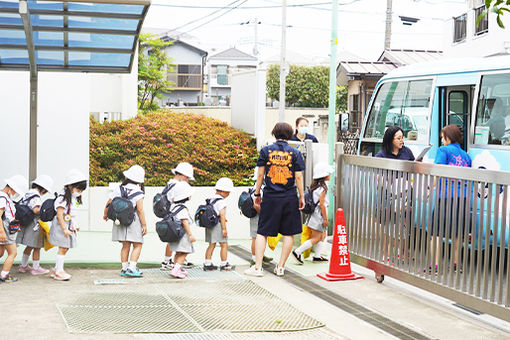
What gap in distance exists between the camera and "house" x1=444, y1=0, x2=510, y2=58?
70.0 feet

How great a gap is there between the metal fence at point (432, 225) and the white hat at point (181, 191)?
6.57 feet

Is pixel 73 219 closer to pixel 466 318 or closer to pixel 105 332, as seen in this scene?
pixel 105 332

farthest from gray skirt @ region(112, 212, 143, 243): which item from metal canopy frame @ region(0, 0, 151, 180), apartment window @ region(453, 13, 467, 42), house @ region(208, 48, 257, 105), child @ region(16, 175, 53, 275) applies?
house @ region(208, 48, 257, 105)

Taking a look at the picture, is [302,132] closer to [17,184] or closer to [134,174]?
[134,174]

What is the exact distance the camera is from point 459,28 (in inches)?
992

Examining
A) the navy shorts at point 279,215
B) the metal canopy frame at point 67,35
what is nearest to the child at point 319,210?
the navy shorts at point 279,215

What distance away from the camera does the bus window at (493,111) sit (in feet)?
28.5

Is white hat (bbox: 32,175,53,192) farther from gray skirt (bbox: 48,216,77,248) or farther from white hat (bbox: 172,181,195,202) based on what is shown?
white hat (bbox: 172,181,195,202)

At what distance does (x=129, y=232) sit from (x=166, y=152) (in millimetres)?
4655

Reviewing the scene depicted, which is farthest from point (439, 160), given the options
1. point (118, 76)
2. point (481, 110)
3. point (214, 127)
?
point (118, 76)

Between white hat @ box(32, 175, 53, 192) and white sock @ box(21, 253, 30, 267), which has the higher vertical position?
white hat @ box(32, 175, 53, 192)

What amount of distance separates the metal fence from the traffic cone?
0.28 metres

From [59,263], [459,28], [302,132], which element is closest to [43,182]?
[59,263]

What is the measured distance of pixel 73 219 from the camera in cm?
755
